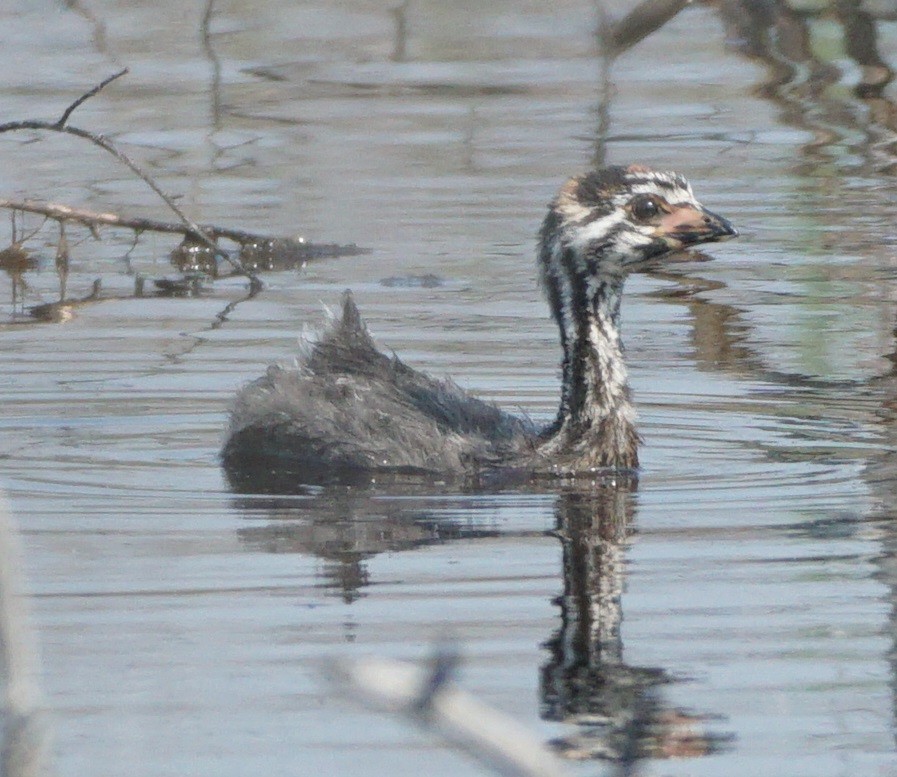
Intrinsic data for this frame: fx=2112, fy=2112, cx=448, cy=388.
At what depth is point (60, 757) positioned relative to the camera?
15.6 ft

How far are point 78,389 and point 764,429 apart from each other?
322 centimetres

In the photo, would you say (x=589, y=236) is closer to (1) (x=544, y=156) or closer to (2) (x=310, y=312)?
(2) (x=310, y=312)

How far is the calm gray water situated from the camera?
5234 mm

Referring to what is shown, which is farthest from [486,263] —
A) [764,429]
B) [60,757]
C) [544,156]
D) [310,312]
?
[60,757]

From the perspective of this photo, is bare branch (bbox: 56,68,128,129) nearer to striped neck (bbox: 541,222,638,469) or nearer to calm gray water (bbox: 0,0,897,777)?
calm gray water (bbox: 0,0,897,777)

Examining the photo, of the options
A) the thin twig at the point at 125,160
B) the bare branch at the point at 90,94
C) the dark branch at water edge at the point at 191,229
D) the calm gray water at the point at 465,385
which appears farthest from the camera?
the dark branch at water edge at the point at 191,229

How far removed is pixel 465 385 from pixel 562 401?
61.3 inches

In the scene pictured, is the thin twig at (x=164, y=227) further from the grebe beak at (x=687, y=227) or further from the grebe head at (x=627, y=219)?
the grebe beak at (x=687, y=227)

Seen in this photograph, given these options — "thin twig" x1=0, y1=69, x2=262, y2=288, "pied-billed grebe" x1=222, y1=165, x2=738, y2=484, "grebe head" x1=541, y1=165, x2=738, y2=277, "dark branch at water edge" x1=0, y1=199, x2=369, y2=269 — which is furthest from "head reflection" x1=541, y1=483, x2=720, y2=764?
"dark branch at water edge" x1=0, y1=199, x2=369, y2=269

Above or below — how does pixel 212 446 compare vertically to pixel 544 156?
below

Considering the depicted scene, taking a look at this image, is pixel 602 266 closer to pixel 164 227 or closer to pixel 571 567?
pixel 571 567

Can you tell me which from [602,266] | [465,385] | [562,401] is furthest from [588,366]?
[465,385]

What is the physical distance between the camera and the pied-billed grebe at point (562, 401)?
8320mm

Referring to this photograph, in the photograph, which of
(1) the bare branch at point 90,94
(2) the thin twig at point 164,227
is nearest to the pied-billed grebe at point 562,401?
(1) the bare branch at point 90,94
